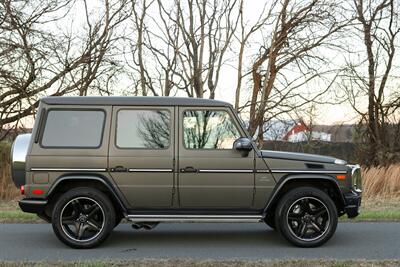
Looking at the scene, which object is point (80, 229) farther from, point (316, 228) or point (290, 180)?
point (316, 228)

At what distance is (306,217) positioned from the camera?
769cm

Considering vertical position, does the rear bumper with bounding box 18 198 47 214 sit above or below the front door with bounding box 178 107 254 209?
Result: below

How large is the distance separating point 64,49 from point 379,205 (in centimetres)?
1102

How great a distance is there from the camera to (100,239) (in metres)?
7.55

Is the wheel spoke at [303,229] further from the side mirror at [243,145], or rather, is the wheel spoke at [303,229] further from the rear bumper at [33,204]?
the rear bumper at [33,204]

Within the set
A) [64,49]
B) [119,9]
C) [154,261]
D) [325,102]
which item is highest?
[119,9]

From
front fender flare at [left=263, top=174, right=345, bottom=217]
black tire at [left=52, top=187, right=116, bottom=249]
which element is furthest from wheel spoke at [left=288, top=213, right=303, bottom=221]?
black tire at [left=52, top=187, right=116, bottom=249]

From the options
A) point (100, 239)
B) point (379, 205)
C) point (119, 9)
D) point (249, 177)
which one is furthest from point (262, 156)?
point (119, 9)

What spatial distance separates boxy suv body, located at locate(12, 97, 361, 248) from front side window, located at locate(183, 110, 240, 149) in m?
0.01

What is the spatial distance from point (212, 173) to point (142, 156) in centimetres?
97

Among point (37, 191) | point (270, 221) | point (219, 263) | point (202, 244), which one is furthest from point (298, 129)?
point (219, 263)

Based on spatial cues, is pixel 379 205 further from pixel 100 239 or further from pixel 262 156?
pixel 100 239

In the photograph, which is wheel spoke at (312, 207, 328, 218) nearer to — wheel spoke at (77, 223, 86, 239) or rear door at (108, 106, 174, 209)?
rear door at (108, 106, 174, 209)

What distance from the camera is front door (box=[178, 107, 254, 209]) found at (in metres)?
7.58
